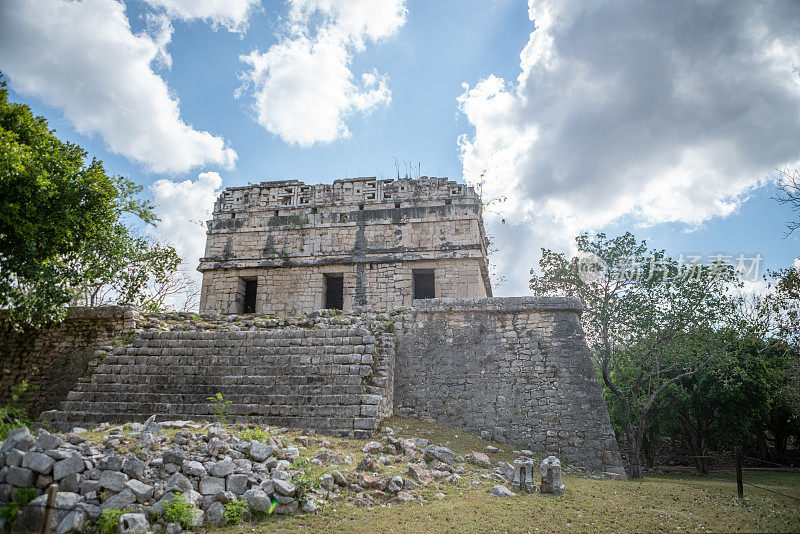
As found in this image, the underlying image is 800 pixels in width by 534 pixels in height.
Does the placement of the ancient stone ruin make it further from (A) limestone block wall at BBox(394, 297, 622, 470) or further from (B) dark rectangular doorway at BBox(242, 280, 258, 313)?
(B) dark rectangular doorway at BBox(242, 280, 258, 313)

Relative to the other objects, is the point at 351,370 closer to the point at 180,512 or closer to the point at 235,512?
the point at 235,512

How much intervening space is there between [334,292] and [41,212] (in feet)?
28.2

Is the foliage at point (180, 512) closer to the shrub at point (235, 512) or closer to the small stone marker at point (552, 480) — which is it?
the shrub at point (235, 512)

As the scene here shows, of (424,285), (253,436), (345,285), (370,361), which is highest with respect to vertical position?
(424,285)

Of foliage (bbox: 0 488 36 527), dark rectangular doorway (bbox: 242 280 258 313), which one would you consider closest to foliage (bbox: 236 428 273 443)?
foliage (bbox: 0 488 36 527)

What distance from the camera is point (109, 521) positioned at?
181 inches

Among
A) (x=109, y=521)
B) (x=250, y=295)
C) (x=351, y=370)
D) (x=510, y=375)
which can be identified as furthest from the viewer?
(x=250, y=295)

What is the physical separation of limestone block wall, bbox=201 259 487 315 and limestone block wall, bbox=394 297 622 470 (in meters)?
2.74

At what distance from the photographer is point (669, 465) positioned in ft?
64.2

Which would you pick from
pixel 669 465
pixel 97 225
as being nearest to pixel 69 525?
pixel 97 225

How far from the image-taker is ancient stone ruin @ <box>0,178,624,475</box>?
869 centimetres

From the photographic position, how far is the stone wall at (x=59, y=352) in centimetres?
1063

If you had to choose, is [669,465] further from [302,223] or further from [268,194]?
[268,194]

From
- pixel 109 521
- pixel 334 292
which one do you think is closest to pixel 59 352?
pixel 334 292
